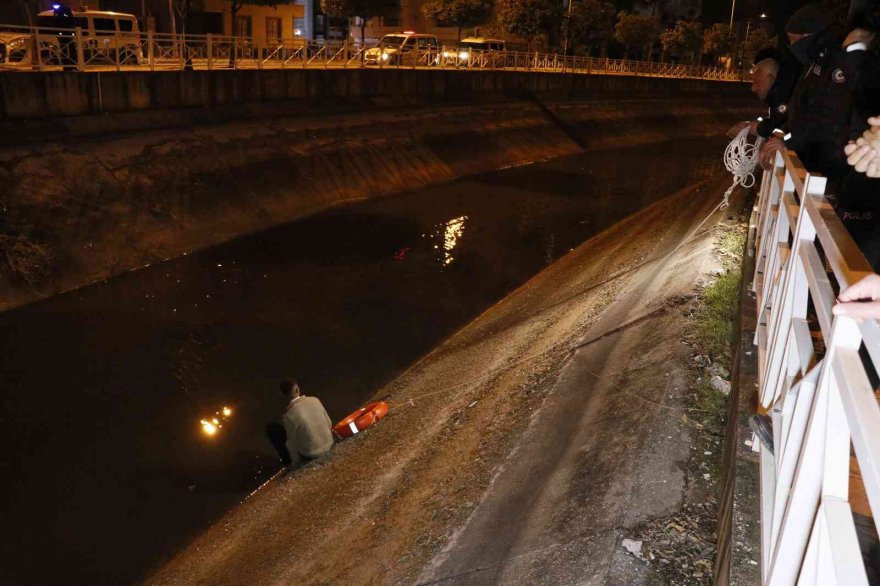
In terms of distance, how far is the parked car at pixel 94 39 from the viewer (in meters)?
15.7

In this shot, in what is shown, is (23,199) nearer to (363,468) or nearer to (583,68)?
(363,468)

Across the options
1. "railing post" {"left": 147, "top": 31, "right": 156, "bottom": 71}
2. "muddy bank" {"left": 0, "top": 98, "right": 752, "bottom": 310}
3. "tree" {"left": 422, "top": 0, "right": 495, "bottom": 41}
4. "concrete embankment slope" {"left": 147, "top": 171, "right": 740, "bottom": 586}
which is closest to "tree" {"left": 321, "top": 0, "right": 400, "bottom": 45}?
"tree" {"left": 422, "top": 0, "right": 495, "bottom": 41}

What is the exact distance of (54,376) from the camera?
387 inches

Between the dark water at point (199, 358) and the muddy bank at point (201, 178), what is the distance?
0.64m

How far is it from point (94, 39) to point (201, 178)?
369 centimetres

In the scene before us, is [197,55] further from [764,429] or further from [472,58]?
[764,429]

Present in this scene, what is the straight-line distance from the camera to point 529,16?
4169cm

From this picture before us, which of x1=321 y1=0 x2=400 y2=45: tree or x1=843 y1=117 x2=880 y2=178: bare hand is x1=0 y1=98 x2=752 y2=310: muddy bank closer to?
x1=843 y1=117 x2=880 y2=178: bare hand

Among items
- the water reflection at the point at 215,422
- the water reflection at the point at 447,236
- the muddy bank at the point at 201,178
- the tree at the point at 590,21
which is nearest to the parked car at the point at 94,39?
the muddy bank at the point at 201,178

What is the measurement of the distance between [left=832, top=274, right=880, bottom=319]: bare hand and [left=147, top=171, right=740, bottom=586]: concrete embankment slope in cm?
221

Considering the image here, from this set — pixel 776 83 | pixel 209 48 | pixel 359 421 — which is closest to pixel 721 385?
pixel 776 83

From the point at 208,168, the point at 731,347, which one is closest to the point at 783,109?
the point at 731,347

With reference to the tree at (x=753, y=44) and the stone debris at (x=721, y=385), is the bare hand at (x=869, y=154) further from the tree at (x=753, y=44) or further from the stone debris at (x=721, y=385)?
the tree at (x=753, y=44)

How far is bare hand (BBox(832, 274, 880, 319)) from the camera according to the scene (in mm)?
2105
